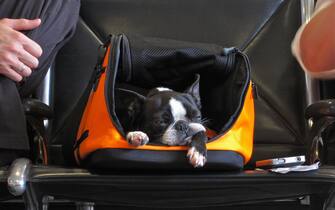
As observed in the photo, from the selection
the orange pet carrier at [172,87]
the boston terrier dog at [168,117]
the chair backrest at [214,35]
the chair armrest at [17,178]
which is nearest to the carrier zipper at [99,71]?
the orange pet carrier at [172,87]

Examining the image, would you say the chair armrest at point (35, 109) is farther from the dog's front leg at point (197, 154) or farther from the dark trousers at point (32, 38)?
the dog's front leg at point (197, 154)

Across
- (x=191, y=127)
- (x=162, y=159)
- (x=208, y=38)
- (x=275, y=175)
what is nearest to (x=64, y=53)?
(x=208, y=38)

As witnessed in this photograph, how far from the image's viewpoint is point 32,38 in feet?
3.45

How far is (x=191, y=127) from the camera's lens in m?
0.91

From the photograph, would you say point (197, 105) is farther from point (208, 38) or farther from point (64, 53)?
point (64, 53)

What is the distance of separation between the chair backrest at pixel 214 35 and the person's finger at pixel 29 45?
0.36 m

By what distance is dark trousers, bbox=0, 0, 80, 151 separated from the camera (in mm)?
923

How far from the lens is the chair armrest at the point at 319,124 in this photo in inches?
37.4

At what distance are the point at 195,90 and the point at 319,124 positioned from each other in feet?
0.90

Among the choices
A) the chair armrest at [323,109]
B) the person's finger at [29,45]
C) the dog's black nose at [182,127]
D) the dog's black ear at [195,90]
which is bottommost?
the dog's black nose at [182,127]

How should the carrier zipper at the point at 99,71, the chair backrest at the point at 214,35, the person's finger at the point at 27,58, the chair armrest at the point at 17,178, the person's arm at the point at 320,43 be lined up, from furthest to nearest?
1. the chair backrest at the point at 214,35
2. the person's arm at the point at 320,43
3. the person's finger at the point at 27,58
4. the carrier zipper at the point at 99,71
5. the chair armrest at the point at 17,178

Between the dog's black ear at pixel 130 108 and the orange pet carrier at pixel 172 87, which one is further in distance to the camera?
the dog's black ear at pixel 130 108

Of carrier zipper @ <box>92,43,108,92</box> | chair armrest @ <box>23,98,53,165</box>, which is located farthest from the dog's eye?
chair armrest @ <box>23,98,53,165</box>

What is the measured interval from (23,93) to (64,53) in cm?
33
